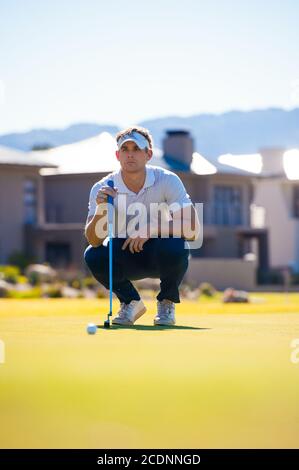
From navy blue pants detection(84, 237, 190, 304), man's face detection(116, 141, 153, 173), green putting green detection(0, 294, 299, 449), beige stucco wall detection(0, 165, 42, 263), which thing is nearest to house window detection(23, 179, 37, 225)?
beige stucco wall detection(0, 165, 42, 263)

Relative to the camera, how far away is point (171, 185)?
8.59 meters

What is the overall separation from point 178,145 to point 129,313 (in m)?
52.6

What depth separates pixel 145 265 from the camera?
895 cm

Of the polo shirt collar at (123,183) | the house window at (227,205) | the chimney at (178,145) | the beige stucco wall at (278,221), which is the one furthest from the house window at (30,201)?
the polo shirt collar at (123,183)

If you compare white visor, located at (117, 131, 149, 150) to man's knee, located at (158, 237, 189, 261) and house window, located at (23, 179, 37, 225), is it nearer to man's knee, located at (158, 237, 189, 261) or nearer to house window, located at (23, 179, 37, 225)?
man's knee, located at (158, 237, 189, 261)

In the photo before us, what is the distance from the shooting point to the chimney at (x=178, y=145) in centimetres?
6088

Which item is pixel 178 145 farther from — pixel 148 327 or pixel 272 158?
pixel 148 327

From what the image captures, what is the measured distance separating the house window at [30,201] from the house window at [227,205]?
37.8ft

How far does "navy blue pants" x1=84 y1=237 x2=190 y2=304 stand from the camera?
872cm

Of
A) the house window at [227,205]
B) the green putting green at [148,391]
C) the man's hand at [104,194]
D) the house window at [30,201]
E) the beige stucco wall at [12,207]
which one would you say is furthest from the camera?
the house window at [227,205]

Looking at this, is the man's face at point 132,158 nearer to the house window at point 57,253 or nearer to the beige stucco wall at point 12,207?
the beige stucco wall at point 12,207

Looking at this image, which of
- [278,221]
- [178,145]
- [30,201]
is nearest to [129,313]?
[30,201]
